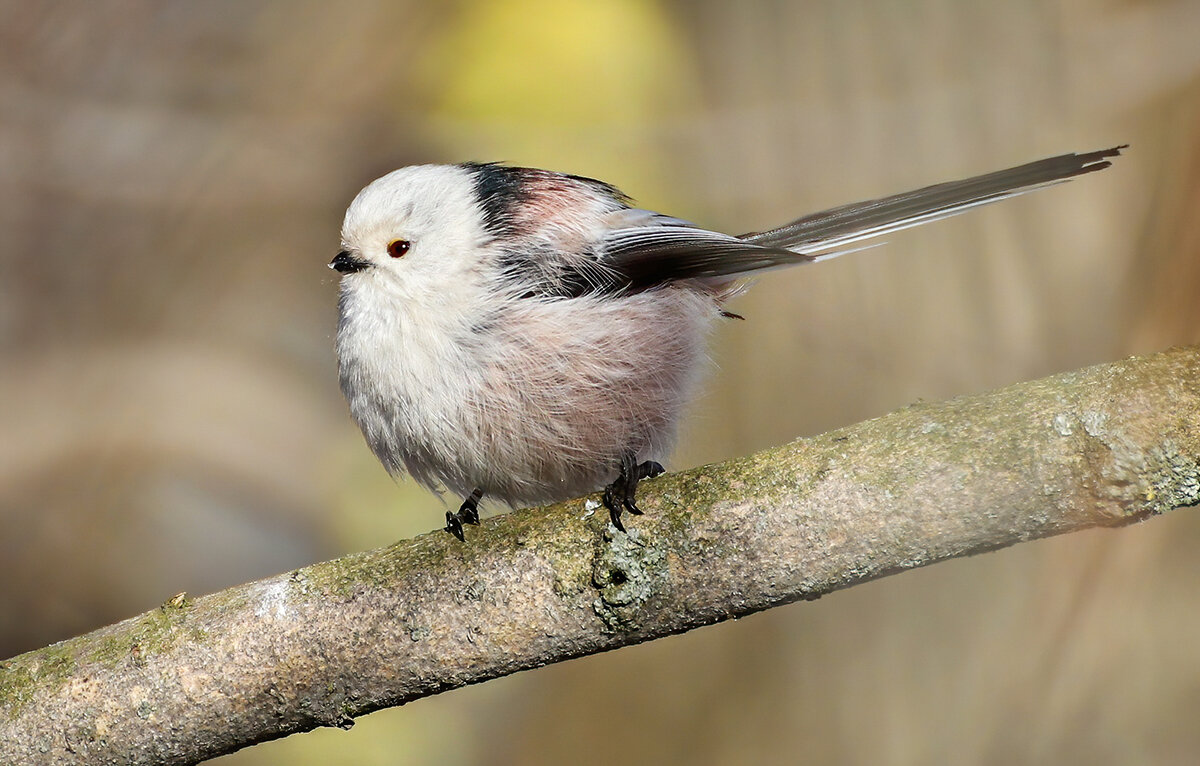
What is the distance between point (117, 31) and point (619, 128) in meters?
1.66

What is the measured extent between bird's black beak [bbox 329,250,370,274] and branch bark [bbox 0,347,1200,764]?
23.7 inches

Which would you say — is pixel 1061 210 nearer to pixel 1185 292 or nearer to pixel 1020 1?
pixel 1185 292

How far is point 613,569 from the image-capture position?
4.17 feet

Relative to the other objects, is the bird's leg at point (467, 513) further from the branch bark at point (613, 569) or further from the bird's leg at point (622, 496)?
the bird's leg at point (622, 496)

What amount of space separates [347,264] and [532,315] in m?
0.41

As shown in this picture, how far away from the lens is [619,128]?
8.36 feet

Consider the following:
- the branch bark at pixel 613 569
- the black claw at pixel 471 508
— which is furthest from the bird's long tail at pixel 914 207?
the black claw at pixel 471 508

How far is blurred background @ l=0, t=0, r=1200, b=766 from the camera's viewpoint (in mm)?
1911

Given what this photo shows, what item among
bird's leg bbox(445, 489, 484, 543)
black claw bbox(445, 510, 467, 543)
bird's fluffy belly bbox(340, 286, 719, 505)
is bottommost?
black claw bbox(445, 510, 467, 543)

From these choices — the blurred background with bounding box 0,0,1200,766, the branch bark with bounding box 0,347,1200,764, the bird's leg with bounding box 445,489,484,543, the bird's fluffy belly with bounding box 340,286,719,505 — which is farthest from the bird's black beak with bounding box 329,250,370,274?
the blurred background with bounding box 0,0,1200,766

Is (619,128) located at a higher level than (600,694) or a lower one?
higher

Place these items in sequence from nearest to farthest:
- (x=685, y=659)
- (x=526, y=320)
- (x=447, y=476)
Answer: (x=526, y=320) → (x=447, y=476) → (x=685, y=659)

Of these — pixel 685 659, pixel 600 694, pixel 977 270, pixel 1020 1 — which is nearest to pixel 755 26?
pixel 1020 1

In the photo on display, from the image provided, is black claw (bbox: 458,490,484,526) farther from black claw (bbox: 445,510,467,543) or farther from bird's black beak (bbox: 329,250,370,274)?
bird's black beak (bbox: 329,250,370,274)
